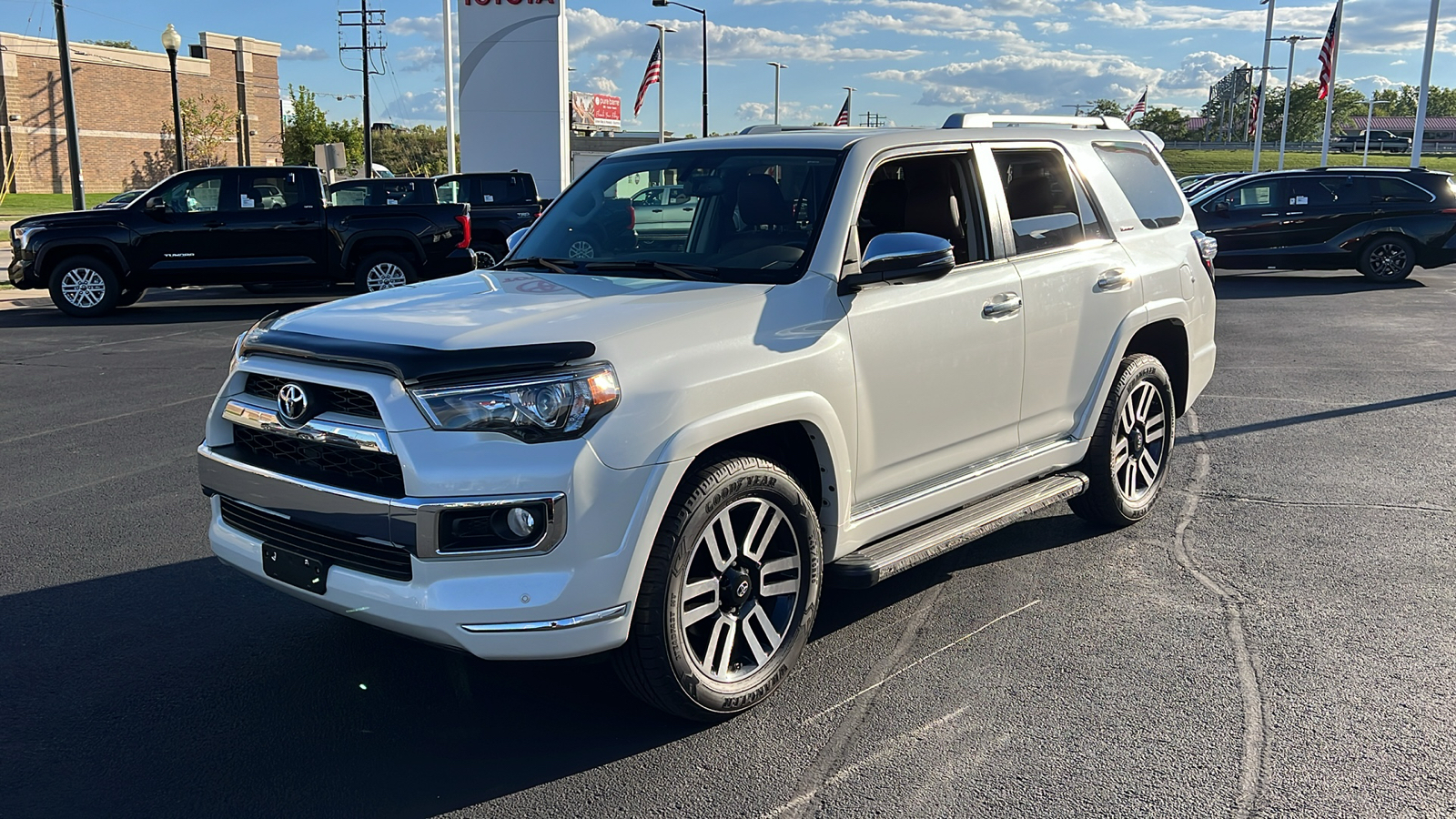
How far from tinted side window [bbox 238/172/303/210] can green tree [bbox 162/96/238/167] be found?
181 ft

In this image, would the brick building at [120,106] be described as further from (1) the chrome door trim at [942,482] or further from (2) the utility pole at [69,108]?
(1) the chrome door trim at [942,482]

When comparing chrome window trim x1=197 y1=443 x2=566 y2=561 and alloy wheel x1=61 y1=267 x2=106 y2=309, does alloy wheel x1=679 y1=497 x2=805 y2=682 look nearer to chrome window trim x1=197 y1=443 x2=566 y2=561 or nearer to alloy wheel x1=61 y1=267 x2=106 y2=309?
chrome window trim x1=197 y1=443 x2=566 y2=561

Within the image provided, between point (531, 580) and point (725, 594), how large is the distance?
29.8 inches

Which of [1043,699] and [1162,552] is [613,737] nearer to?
[1043,699]

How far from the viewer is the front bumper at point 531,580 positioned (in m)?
3.19

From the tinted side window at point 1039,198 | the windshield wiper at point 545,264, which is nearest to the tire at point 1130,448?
the tinted side window at point 1039,198

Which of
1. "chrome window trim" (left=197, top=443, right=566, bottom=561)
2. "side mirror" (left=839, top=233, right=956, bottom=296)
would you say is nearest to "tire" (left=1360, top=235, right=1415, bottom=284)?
"side mirror" (left=839, top=233, right=956, bottom=296)

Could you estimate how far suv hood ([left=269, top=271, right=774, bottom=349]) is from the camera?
11.1 ft

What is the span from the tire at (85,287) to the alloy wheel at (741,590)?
14178mm

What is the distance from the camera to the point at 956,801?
323cm

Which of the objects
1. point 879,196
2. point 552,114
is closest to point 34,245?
point 879,196

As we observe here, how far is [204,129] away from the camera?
6869cm

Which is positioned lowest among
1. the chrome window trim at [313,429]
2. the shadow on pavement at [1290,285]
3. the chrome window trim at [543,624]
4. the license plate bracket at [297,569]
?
the shadow on pavement at [1290,285]

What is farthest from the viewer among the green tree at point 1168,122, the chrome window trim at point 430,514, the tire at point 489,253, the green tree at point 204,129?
the green tree at point 1168,122
